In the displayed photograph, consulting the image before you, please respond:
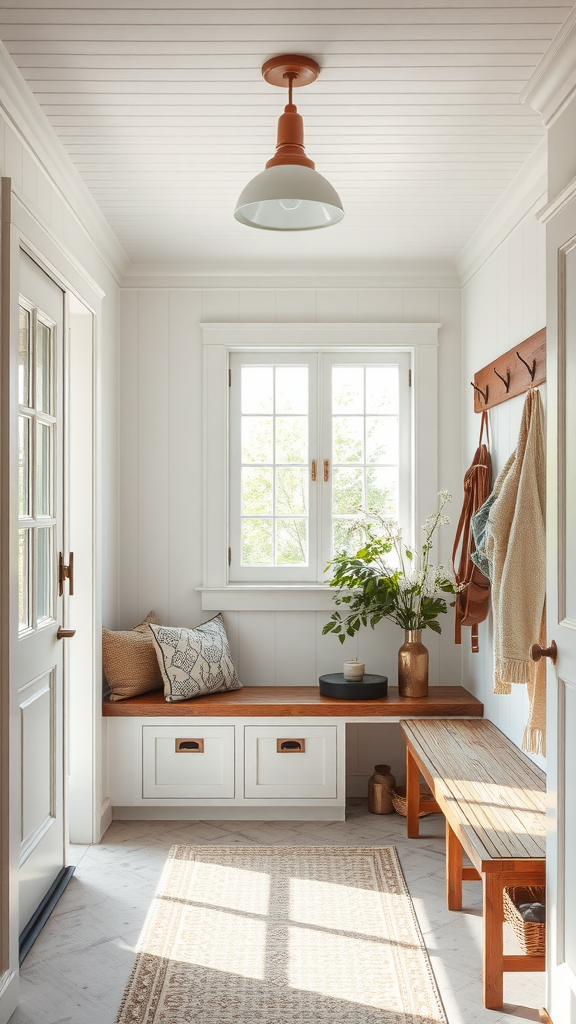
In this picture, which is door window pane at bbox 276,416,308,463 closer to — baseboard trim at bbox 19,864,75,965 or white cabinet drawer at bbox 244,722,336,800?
white cabinet drawer at bbox 244,722,336,800

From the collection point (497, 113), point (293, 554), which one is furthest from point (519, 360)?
point (293, 554)

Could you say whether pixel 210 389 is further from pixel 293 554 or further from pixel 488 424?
pixel 488 424

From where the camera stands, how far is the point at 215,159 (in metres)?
2.97

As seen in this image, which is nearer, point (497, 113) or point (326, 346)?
Result: point (497, 113)

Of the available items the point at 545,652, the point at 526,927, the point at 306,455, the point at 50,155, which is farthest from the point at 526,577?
the point at 50,155

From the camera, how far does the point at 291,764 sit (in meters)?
3.80

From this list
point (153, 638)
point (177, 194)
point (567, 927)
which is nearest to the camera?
point (567, 927)

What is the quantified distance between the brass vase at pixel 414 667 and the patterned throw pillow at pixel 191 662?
82cm

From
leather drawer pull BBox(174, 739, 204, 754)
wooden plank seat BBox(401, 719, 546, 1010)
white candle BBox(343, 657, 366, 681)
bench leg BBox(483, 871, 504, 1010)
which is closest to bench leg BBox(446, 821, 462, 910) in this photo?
wooden plank seat BBox(401, 719, 546, 1010)

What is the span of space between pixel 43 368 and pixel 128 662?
1.50 meters

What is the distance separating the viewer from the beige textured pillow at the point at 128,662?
3818 millimetres

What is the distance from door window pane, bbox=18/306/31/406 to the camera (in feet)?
8.55

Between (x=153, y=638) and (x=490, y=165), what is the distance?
2447mm

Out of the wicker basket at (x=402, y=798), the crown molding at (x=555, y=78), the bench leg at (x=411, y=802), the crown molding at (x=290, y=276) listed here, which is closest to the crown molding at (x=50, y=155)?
the crown molding at (x=290, y=276)
